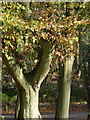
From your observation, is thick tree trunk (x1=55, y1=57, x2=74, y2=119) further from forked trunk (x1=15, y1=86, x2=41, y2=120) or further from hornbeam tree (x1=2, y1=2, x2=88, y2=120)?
forked trunk (x1=15, y1=86, x2=41, y2=120)

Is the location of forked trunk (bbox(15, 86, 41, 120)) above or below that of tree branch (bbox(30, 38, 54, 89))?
below

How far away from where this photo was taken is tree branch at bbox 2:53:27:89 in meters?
8.27

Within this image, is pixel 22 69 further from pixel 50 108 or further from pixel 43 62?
pixel 50 108

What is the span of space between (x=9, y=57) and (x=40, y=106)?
35.3ft

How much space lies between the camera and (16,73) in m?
8.52

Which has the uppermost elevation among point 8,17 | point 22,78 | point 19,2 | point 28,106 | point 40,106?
point 19,2

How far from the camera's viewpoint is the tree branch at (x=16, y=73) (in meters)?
8.27

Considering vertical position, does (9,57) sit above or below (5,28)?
below

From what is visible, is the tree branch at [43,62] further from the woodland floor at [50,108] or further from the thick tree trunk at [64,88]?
the woodland floor at [50,108]

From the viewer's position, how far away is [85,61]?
19469mm

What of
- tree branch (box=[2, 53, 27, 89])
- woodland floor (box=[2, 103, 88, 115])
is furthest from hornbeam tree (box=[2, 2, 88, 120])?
woodland floor (box=[2, 103, 88, 115])

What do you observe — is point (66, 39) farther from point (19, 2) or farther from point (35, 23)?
point (19, 2)

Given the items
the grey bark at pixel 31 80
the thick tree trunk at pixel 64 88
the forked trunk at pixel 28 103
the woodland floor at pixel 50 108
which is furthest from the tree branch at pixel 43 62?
the woodland floor at pixel 50 108

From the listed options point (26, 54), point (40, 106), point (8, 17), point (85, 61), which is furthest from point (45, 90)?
point (8, 17)
